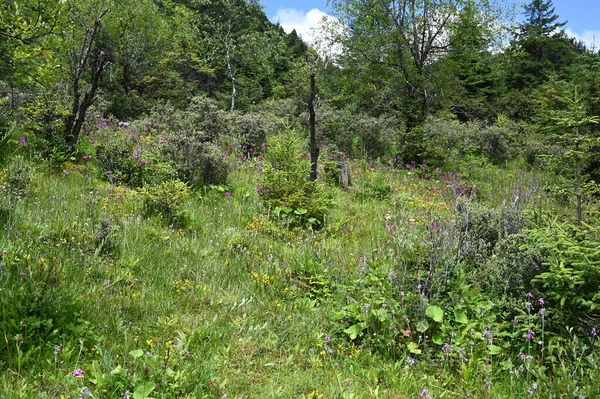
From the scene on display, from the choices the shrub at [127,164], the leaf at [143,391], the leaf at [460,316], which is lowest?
the leaf at [143,391]

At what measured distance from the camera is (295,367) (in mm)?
2799

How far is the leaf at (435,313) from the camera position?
304 centimetres

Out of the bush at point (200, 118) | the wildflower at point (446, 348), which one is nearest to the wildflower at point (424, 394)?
the wildflower at point (446, 348)

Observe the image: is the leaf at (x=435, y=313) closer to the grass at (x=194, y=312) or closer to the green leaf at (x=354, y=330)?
the grass at (x=194, y=312)

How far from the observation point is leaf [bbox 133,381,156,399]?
2.12 metres

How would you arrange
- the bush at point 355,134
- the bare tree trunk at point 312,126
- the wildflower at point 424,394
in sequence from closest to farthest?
the wildflower at point 424,394 < the bare tree trunk at point 312,126 < the bush at point 355,134

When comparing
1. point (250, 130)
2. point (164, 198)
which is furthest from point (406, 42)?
point (164, 198)

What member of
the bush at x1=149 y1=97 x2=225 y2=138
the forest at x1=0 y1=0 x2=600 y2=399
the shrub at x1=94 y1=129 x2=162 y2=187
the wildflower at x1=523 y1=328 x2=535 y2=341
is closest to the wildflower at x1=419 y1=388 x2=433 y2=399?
the forest at x1=0 y1=0 x2=600 y2=399

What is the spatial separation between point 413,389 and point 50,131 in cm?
739

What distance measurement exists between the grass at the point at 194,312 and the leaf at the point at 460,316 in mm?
354

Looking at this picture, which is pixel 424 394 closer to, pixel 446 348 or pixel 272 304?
pixel 446 348

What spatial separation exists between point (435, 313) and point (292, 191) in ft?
11.8

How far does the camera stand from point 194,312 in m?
3.25

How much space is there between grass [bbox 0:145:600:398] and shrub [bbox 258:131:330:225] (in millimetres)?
569
